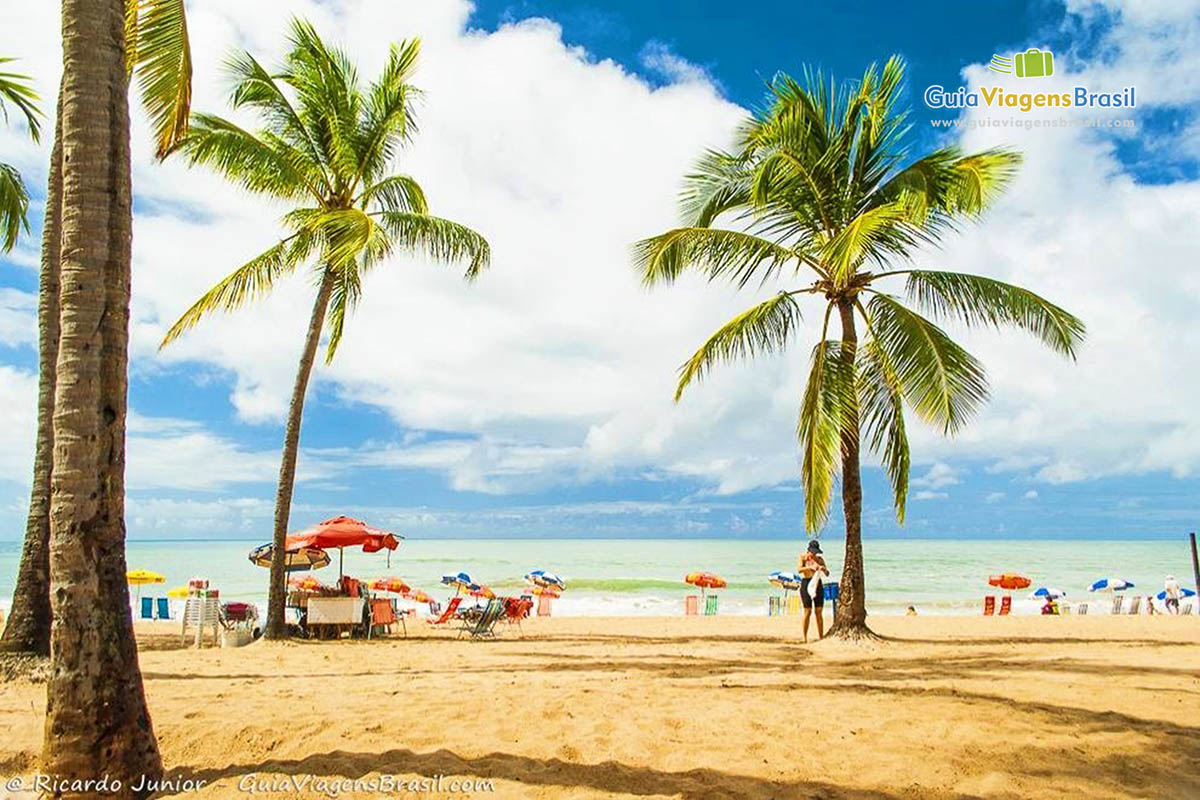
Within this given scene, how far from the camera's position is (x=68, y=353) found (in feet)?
14.4

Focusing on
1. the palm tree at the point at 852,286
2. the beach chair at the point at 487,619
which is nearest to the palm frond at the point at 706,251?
the palm tree at the point at 852,286

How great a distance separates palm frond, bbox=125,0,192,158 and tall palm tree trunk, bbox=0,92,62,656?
2.85 meters

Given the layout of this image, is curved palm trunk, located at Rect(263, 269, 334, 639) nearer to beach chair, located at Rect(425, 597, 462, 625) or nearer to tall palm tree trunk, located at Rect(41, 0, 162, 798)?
beach chair, located at Rect(425, 597, 462, 625)

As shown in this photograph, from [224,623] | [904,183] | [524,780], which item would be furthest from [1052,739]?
[224,623]

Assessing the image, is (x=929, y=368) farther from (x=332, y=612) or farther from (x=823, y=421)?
(x=332, y=612)

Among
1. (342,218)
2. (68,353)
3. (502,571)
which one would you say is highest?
(342,218)

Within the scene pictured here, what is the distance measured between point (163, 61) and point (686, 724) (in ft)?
19.9

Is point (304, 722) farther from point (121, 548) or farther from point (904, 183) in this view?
point (904, 183)

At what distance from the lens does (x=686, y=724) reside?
18.5ft

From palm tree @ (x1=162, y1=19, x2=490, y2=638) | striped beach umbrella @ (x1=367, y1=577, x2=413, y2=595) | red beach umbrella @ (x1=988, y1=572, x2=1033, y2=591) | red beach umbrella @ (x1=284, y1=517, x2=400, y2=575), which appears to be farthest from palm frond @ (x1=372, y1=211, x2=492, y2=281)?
red beach umbrella @ (x1=988, y1=572, x2=1033, y2=591)

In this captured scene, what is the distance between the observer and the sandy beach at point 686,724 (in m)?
4.56

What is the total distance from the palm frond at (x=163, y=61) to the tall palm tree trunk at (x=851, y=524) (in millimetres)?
8216

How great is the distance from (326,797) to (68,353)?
276 centimetres

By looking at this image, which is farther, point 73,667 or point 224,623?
point 224,623
